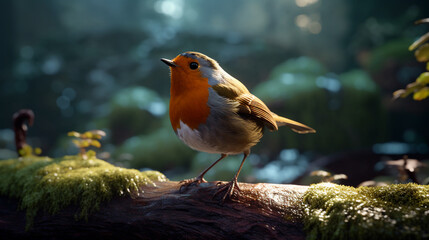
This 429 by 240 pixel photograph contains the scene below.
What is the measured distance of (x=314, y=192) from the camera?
175cm

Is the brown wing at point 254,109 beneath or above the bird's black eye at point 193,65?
beneath

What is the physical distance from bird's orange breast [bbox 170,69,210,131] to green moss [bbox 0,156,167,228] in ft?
1.94

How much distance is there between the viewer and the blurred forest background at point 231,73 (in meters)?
6.23

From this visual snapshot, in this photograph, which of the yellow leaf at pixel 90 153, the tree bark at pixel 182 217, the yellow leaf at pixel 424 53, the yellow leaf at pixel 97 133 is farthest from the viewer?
the yellow leaf at pixel 97 133

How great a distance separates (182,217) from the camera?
5.83 ft

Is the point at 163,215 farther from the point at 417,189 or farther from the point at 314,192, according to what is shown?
the point at 417,189

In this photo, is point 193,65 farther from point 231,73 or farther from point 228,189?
point 231,73

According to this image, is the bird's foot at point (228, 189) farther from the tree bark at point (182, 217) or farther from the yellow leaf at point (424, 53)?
the yellow leaf at point (424, 53)

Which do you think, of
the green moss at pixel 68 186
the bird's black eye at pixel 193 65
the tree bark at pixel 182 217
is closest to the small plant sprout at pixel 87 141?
the green moss at pixel 68 186

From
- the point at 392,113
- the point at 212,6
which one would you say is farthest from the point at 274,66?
the point at 212,6

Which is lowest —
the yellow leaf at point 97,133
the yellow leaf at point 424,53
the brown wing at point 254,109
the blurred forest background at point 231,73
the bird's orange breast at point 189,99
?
the yellow leaf at point 97,133

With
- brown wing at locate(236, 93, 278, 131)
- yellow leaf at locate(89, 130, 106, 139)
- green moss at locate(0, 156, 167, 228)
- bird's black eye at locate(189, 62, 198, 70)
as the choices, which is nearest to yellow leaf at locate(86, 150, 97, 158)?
yellow leaf at locate(89, 130, 106, 139)

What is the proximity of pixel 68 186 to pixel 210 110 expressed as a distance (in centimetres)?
122

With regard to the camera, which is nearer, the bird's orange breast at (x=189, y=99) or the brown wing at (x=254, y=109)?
the bird's orange breast at (x=189, y=99)
